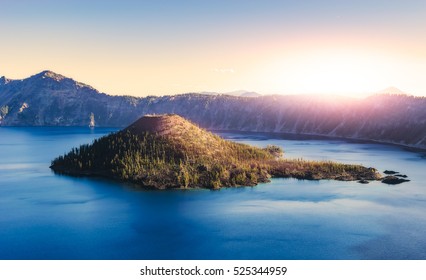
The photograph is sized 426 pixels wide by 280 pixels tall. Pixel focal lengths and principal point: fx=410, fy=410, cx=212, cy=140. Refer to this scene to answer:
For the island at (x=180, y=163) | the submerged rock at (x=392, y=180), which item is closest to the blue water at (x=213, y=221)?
the submerged rock at (x=392, y=180)

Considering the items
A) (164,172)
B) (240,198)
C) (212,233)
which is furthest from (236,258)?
(164,172)

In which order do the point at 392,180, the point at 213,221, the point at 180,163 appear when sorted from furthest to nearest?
the point at 180,163, the point at 392,180, the point at 213,221

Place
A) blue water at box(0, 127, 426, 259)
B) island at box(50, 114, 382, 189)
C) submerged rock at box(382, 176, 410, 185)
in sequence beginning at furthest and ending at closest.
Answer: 1. submerged rock at box(382, 176, 410, 185)
2. island at box(50, 114, 382, 189)
3. blue water at box(0, 127, 426, 259)

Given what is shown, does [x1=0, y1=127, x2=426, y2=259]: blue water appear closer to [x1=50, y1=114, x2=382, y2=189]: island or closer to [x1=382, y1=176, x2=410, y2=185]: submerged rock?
[x1=382, y1=176, x2=410, y2=185]: submerged rock

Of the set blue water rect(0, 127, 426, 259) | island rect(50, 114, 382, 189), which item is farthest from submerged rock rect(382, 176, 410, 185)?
blue water rect(0, 127, 426, 259)

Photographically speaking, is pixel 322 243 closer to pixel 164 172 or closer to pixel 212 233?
pixel 212 233

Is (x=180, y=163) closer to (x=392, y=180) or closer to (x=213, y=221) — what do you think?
(x=213, y=221)

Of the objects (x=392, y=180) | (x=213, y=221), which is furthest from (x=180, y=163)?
(x=392, y=180)
